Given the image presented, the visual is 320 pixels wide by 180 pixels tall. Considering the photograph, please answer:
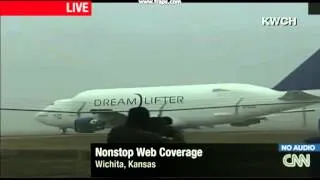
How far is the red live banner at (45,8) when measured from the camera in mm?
2818

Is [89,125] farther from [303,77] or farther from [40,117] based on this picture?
[303,77]

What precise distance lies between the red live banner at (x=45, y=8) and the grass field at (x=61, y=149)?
75 centimetres

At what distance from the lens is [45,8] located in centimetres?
284

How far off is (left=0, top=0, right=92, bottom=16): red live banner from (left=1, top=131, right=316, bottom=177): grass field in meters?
0.75

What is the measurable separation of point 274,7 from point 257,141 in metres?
0.81

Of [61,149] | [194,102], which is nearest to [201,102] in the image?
[194,102]

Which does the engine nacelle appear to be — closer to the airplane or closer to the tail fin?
the airplane

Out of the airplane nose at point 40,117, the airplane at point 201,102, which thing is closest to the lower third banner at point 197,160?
the airplane at point 201,102

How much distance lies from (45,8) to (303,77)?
162 cm

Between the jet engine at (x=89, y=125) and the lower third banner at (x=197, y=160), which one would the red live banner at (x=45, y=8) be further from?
Result: the lower third banner at (x=197, y=160)

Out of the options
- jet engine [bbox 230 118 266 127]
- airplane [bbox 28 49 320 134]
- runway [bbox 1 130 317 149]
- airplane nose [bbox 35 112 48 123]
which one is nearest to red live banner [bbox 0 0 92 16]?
airplane [bbox 28 49 320 134]

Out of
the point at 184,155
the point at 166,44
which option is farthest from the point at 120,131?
the point at 166,44

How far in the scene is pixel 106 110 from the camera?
2828 mm

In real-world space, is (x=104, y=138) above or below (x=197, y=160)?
above
